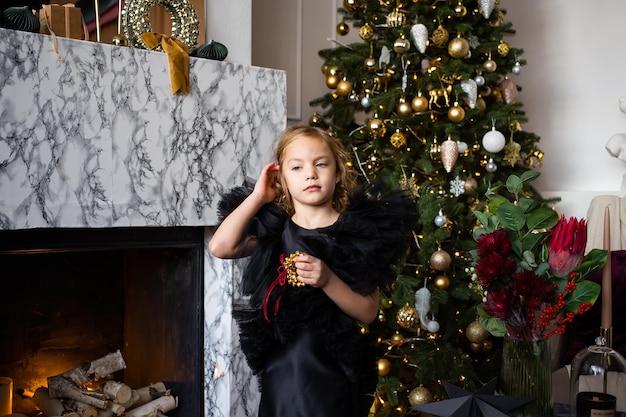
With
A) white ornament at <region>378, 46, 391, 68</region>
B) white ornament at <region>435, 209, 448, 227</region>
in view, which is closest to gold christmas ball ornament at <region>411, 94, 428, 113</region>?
white ornament at <region>378, 46, 391, 68</region>

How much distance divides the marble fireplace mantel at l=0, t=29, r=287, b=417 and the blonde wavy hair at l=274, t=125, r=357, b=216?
2.32 feet

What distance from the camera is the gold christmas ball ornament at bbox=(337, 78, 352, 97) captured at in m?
2.99

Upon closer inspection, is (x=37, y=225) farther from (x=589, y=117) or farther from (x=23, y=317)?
(x=589, y=117)

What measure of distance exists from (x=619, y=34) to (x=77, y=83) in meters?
2.86

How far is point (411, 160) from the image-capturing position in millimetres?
2939

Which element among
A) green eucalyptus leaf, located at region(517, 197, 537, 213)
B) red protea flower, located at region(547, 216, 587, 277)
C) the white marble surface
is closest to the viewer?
red protea flower, located at region(547, 216, 587, 277)

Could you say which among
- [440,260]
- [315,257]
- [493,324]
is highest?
[315,257]

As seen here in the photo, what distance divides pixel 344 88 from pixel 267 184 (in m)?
1.39

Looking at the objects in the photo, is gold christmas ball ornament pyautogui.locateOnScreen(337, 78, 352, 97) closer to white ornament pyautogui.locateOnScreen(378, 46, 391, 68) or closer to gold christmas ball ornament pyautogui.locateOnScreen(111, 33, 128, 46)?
white ornament pyautogui.locateOnScreen(378, 46, 391, 68)

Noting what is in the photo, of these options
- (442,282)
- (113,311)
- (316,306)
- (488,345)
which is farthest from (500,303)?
(113,311)

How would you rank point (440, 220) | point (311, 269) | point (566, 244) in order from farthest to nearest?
point (440, 220) < point (566, 244) < point (311, 269)

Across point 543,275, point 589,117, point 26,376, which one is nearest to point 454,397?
point 543,275

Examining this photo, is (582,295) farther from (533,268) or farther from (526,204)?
(526,204)

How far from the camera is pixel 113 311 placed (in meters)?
2.67
